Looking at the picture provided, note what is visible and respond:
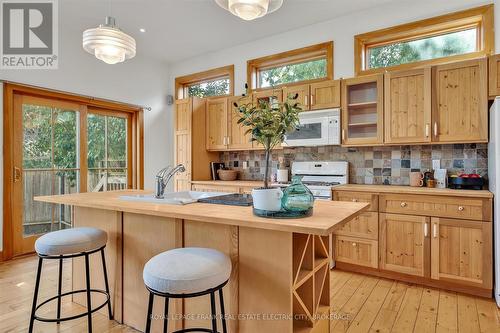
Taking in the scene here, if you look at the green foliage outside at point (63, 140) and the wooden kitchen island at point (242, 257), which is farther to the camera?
the green foliage outside at point (63, 140)

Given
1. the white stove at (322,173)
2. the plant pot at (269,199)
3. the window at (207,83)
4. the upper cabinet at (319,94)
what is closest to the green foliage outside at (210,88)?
the window at (207,83)

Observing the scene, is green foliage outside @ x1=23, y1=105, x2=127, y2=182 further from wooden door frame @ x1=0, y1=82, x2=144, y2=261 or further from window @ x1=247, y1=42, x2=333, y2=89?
window @ x1=247, y1=42, x2=333, y2=89

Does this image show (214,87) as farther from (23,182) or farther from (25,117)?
(23,182)

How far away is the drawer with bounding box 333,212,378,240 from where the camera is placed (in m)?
2.94

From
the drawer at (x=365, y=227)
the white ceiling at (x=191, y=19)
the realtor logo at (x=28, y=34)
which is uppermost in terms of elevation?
the white ceiling at (x=191, y=19)

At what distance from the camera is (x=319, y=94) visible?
3531 millimetres

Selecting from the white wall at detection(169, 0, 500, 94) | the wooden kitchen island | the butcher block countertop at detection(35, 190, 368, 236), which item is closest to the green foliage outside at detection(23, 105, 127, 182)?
the white wall at detection(169, 0, 500, 94)

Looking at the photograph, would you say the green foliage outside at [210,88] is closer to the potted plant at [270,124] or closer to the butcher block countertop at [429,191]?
the butcher block countertop at [429,191]

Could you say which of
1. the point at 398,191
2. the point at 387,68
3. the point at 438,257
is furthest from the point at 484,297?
the point at 387,68

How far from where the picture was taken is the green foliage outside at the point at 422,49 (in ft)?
10.0

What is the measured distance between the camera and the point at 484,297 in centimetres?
250

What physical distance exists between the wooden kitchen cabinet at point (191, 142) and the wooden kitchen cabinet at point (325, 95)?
1821 millimetres

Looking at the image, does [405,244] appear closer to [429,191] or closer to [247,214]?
[429,191]

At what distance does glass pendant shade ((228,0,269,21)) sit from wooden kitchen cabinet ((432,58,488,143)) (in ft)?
6.64
